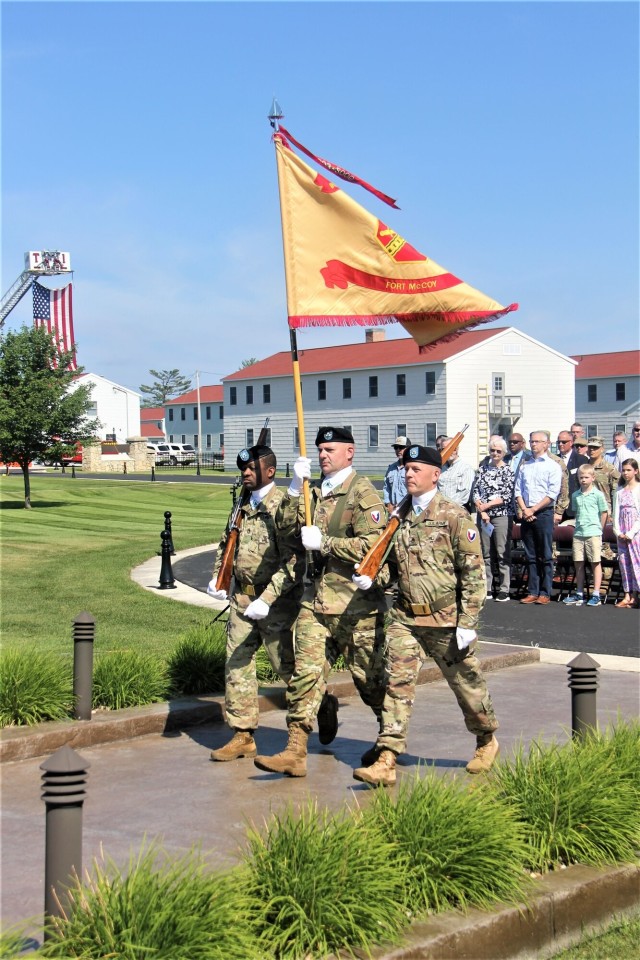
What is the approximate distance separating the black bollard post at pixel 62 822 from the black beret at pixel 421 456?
11.5ft

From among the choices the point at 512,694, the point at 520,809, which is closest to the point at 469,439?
the point at 512,694

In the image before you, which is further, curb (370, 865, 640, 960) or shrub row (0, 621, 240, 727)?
shrub row (0, 621, 240, 727)

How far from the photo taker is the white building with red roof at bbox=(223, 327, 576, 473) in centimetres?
6544

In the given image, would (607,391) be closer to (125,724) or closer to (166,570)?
(166,570)

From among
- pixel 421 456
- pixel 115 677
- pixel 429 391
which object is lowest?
pixel 115 677

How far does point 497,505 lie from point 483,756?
322 inches

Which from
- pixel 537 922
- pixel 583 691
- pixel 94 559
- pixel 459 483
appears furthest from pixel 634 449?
pixel 537 922

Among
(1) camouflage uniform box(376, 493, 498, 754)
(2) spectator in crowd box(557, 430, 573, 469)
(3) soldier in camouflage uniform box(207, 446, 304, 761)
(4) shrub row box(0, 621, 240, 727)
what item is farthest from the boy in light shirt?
(1) camouflage uniform box(376, 493, 498, 754)

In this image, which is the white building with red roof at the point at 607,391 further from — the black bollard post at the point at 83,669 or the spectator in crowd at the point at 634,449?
the black bollard post at the point at 83,669

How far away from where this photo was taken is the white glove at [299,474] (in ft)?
24.5

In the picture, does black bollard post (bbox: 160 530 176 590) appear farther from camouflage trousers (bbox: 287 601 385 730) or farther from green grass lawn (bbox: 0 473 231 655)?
camouflage trousers (bbox: 287 601 385 730)

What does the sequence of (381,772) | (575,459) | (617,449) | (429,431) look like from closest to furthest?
(381,772) → (575,459) → (617,449) → (429,431)

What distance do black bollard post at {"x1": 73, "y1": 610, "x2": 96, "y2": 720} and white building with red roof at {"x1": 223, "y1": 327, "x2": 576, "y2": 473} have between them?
55.3 metres

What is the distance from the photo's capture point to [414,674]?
712cm
